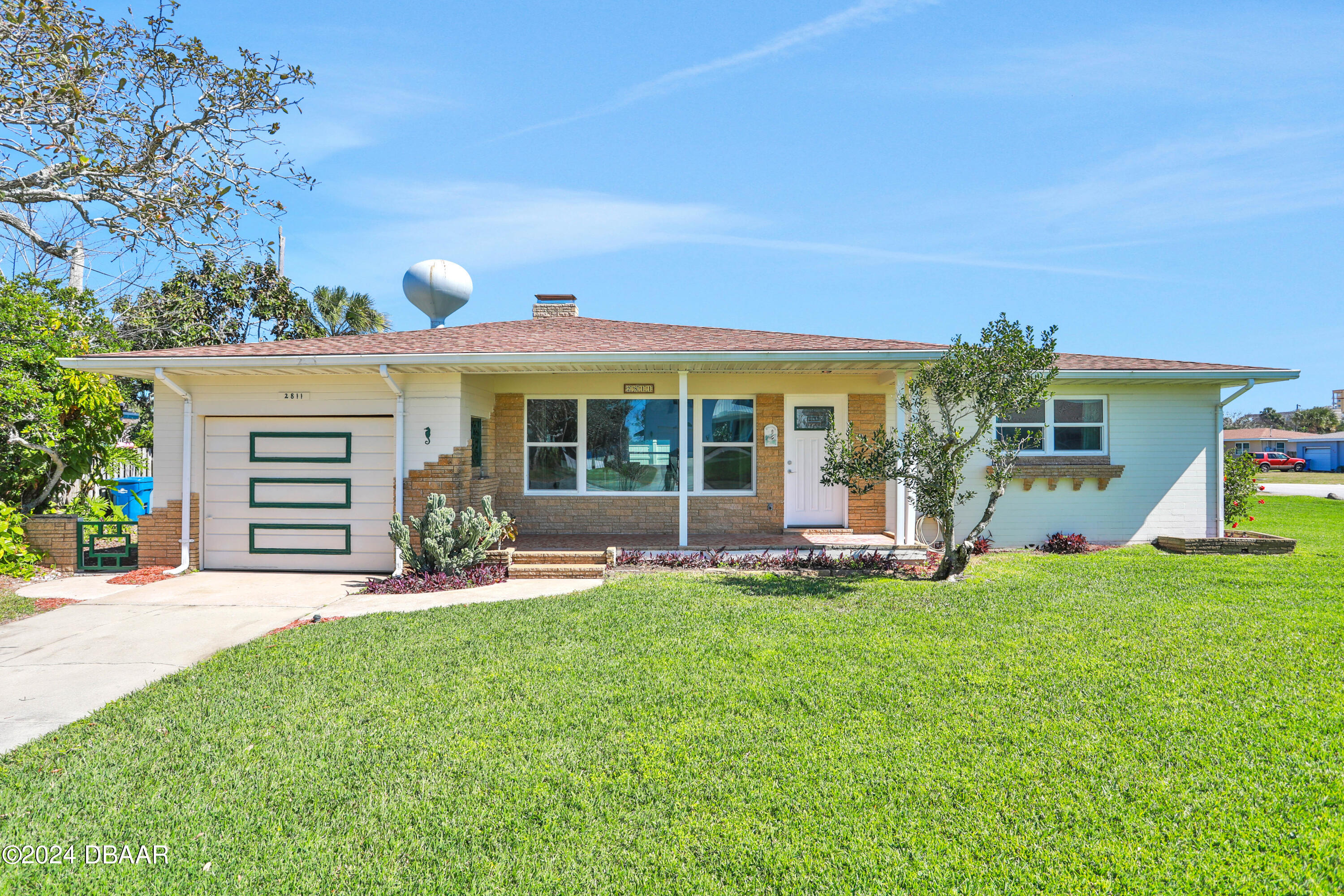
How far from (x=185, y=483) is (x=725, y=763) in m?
9.40

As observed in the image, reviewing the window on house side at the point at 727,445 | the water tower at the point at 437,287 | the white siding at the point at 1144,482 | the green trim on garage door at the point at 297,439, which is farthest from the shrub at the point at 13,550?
the white siding at the point at 1144,482

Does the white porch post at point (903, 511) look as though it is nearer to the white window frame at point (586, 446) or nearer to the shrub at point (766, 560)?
the shrub at point (766, 560)

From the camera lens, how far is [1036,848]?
2.97m

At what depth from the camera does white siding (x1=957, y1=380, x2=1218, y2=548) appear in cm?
1070

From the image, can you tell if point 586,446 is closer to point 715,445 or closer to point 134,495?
point 715,445

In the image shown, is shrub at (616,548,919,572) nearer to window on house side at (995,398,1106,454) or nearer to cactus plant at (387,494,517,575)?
cactus plant at (387,494,517,575)

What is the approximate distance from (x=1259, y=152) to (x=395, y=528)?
13501 mm

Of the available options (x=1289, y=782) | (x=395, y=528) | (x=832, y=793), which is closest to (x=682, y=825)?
(x=832, y=793)

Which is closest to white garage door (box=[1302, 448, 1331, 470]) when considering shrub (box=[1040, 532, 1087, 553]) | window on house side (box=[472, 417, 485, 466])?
shrub (box=[1040, 532, 1087, 553])

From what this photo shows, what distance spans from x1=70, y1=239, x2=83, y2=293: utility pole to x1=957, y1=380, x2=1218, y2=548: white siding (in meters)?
12.2

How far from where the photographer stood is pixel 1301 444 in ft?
169

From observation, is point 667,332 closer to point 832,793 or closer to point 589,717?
point 589,717

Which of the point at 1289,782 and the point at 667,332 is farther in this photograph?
the point at 667,332

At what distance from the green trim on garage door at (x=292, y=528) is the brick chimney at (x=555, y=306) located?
606 centimetres
